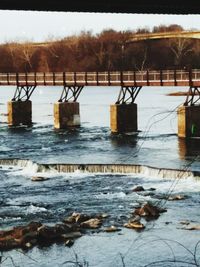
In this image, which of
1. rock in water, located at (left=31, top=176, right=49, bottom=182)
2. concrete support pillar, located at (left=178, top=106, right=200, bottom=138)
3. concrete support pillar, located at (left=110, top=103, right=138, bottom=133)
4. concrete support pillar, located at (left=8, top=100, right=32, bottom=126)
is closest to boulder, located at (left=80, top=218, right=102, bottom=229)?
rock in water, located at (left=31, top=176, right=49, bottom=182)

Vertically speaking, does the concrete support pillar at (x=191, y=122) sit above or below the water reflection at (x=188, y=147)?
above

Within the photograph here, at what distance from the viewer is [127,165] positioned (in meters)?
30.8

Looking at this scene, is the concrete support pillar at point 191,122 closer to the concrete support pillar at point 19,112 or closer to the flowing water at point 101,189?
the flowing water at point 101,189

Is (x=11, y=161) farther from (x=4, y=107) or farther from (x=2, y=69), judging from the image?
(x=2, y=69)

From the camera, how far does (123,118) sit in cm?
4775

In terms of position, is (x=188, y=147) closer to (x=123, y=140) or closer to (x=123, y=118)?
(x=123, y=140)

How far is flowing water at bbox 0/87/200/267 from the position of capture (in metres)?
17.6

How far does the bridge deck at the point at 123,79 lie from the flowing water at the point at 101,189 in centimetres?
407

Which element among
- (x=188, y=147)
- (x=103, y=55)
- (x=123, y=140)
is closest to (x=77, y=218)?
(x=188, y=147)

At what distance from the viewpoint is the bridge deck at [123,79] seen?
46.2 m

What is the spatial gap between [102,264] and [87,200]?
7225mm

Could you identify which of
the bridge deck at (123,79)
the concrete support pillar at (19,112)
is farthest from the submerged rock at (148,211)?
the concrete support pillar at (19,112)

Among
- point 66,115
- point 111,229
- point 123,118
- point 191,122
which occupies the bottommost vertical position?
point 111,229

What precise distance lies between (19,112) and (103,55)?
4982cm
